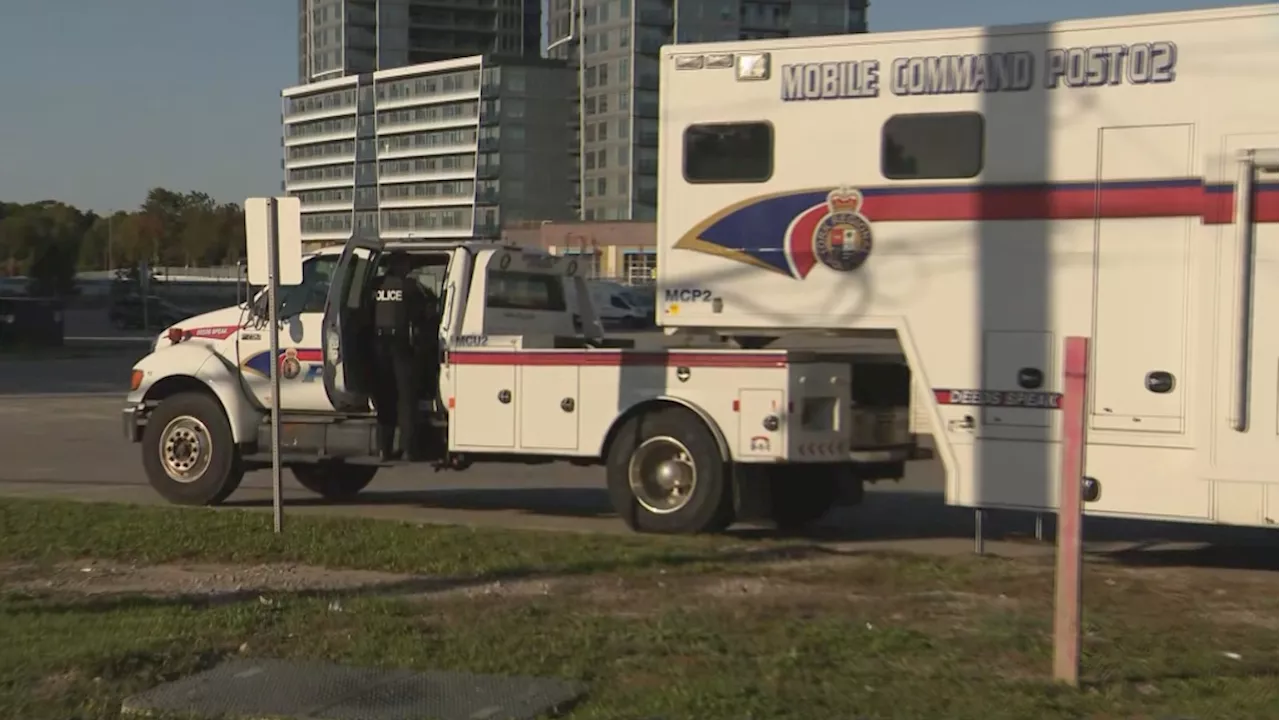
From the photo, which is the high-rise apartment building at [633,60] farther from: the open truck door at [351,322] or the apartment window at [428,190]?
the open truck door at [351,322]

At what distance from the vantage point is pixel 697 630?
7.70 metres

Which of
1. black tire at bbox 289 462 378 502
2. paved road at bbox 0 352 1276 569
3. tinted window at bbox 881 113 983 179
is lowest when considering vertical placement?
paved road at bbox 0 352 1276 569

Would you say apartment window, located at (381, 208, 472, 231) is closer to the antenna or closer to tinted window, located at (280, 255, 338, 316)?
the antenna

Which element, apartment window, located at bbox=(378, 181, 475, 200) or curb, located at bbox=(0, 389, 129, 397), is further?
apartment window, located at bbox=(378, 181, 475, 200)

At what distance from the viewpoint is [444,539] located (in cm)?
1046

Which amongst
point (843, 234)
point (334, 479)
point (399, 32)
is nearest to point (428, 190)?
point (399, 32)

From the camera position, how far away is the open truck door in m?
12.4

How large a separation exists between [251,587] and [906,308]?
15.5 ft

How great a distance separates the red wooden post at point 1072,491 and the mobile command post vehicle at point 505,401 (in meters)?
4.51

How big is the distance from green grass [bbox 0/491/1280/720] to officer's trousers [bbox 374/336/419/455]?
5.90 ft

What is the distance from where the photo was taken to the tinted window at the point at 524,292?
1248cm

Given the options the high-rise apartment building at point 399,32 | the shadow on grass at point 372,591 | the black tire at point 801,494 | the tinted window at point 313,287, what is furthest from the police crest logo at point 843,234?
the high-rise apartment building at point 399,32

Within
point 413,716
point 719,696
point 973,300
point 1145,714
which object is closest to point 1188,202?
point 973,300

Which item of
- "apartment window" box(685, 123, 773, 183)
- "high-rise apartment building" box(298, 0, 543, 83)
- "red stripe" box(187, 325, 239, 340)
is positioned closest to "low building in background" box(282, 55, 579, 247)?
"high-rise apartment building" box(298, 0, 543, 83)
